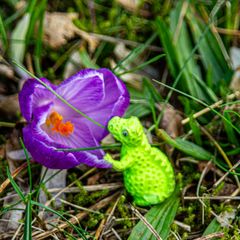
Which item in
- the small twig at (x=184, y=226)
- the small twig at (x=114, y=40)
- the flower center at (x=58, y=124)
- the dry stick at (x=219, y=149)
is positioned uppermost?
the small twig at (x=114, y=40)

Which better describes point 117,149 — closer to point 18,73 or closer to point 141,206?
point 141,206

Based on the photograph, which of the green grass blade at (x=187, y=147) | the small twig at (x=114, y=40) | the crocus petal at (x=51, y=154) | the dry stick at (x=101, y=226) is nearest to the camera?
the crocus petal at (x=51, y=154)

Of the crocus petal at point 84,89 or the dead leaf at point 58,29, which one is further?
the dead leaf at point 58,29

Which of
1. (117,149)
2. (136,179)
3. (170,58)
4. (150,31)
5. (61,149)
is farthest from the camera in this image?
(150,31)

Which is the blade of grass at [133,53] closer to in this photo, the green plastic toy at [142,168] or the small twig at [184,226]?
the green plastic toy at [142,168]

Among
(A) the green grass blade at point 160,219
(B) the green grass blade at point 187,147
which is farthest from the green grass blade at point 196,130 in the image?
(A) the green grass blade at point 160,219

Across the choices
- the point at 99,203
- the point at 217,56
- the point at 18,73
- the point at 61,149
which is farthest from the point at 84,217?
the point at 217,56

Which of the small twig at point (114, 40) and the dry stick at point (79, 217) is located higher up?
the small twig at point (114, 40)
